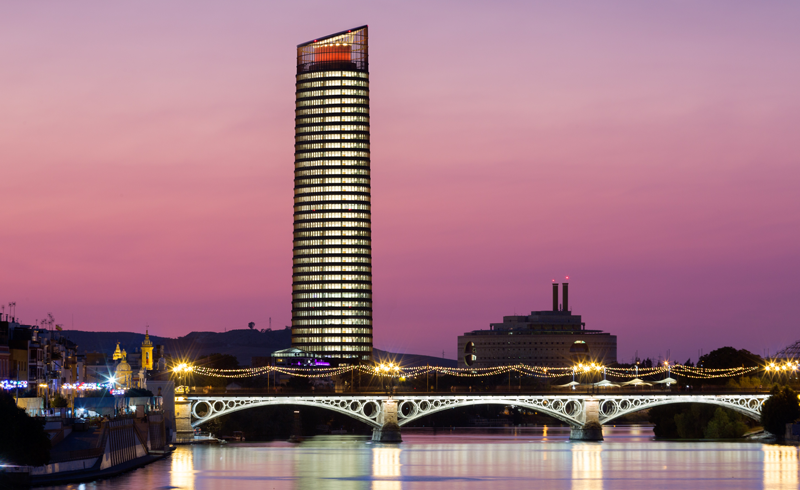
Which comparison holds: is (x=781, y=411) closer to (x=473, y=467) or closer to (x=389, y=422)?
(x=389, y=422)

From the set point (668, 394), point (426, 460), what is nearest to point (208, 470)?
point (426, 460)

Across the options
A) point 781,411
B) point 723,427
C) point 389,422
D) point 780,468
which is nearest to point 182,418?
point 389,422

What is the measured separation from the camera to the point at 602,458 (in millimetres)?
143875

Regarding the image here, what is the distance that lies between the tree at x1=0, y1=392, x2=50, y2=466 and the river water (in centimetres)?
515

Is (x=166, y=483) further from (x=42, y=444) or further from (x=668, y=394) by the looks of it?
(x=668, y=394)

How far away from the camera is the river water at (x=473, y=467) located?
109 metres

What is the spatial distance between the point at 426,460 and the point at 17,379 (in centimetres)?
4460

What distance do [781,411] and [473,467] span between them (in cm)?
5937

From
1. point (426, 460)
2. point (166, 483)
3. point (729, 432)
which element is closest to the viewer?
point (166, 483)

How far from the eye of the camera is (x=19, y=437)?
87625 millimetres

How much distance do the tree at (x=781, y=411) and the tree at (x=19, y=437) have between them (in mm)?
110937

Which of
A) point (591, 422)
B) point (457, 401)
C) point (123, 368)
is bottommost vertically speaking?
point (591, 422)

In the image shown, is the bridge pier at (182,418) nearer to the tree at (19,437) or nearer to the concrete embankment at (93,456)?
the concrete embankment at (93,456)

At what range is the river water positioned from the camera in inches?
4279
